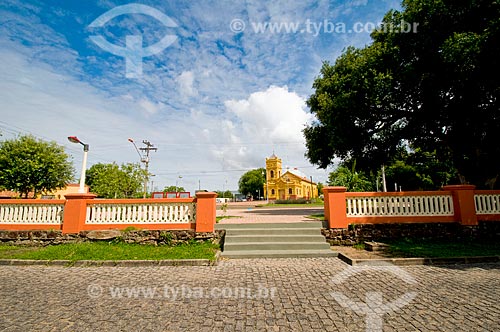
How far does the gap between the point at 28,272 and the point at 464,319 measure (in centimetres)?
788

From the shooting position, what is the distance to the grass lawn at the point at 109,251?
20.5ft

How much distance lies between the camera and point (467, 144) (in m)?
11.6

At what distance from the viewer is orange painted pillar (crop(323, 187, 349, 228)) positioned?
7613 mm

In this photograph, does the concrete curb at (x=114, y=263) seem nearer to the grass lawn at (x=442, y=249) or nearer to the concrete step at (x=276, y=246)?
the concrete step at (x=276, y=246)

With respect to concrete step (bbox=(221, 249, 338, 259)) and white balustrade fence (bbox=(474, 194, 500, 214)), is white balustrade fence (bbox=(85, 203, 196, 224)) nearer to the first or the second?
concrete step (bbox=(221, 249, 338, 259))

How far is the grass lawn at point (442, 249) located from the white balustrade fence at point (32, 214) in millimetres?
9880

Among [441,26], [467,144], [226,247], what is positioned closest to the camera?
[226,247]

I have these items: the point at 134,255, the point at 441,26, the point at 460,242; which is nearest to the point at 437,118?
the point at 441,26

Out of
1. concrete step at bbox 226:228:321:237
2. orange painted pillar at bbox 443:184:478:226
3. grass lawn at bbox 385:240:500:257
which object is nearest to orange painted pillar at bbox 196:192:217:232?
concrete step at bbox 226:228:321:237

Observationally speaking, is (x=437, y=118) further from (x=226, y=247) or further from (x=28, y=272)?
(x=28, y=272)

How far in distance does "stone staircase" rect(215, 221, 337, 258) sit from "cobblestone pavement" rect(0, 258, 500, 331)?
40.6 inches

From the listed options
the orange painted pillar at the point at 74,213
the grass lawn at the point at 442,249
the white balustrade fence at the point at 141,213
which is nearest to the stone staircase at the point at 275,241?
the white balustrade fence at the point at 141,213

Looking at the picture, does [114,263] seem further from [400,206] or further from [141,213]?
[400,206]

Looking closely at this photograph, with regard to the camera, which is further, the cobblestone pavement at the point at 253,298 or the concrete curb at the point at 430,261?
the concrete curb at the point at 430,261
